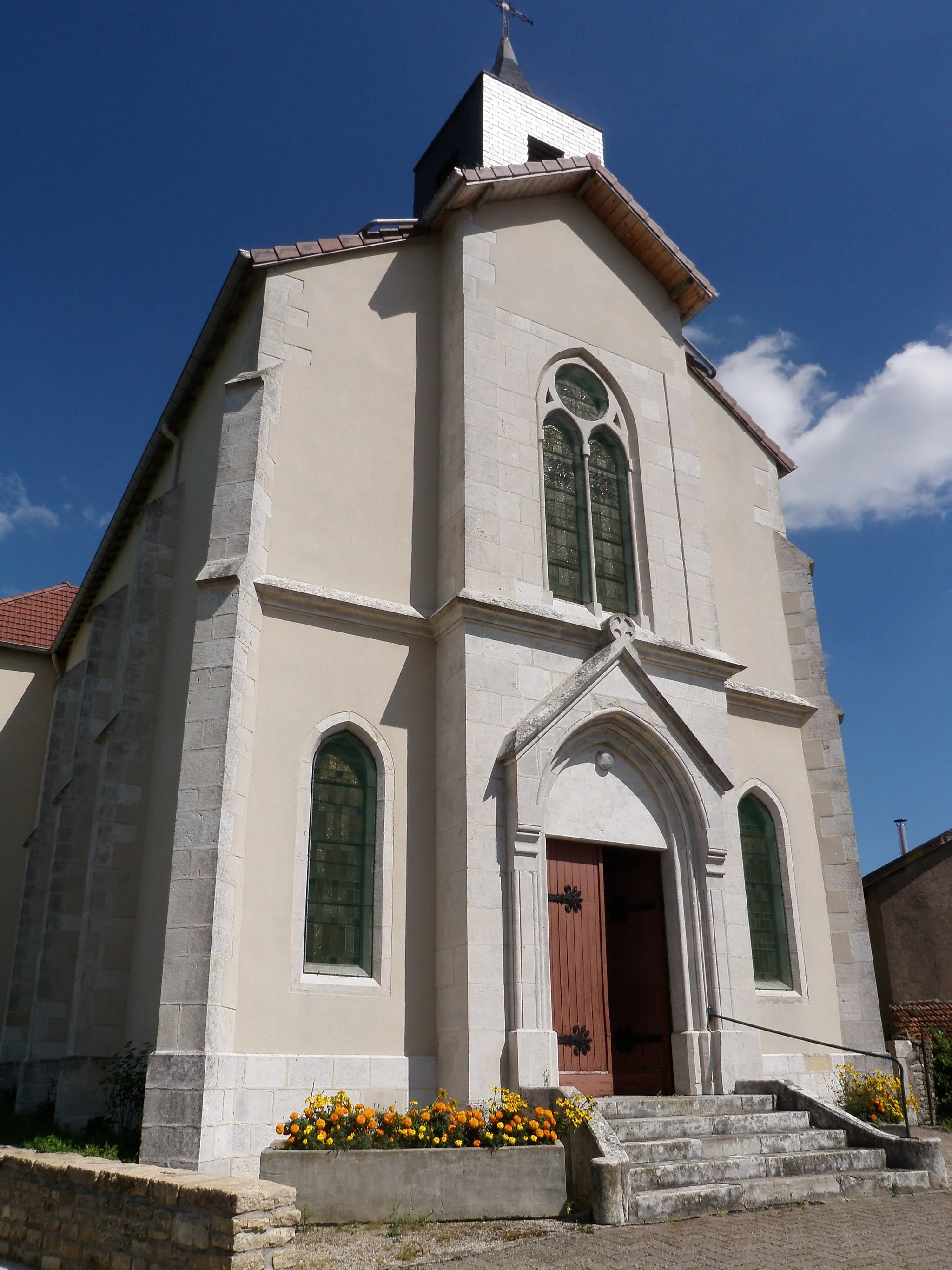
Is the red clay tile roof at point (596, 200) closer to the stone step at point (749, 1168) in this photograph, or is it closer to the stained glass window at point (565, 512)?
the stained glass window at point (565, 512)

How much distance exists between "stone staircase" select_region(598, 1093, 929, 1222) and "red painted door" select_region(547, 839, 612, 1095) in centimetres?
78

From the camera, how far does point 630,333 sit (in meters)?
15.4

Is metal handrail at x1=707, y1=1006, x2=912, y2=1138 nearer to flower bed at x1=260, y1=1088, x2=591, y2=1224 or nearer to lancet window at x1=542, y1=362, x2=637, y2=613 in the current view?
flower bed at x1=260, y1=1088, x2=591, y2=1224

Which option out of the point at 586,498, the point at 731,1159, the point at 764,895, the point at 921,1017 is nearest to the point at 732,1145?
the point at 731,1159

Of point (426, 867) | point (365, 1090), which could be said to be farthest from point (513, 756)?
point (365, 1090)

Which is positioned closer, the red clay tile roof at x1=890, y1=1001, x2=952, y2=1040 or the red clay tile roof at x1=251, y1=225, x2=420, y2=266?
the red clay tile roof at x1=251, y1=225, x2=420, y2=266

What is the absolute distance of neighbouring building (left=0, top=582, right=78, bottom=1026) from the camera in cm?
1891

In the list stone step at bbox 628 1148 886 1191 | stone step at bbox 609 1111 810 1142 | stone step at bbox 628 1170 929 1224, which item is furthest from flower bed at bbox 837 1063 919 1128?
stone step at bbox 628 1170 929 1224

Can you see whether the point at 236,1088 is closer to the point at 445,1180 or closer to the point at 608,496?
the point at 445,1180

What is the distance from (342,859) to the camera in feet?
35.4

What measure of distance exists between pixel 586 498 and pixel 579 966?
5.95 meters

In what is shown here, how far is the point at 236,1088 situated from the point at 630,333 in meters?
11.4

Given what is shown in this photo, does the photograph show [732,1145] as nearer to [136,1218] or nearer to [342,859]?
[342,859]

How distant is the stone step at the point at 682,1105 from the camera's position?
10.0 m
